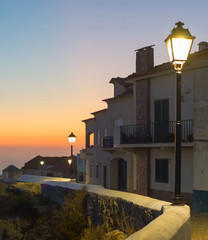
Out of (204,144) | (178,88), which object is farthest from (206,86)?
(178,88)

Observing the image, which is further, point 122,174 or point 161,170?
A: point 122,174

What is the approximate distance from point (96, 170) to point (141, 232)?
2984 centimetres

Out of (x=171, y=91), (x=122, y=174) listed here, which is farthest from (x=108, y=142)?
(x=171, y=91)

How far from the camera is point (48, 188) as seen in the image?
23.2 meters

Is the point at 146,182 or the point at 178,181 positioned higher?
the point at 178,181

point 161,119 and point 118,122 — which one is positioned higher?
point 118,122

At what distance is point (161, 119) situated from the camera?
20234mm

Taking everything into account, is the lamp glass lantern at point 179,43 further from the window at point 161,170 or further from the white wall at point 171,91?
the window at point 161,170

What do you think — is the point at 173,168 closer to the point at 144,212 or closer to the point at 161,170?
the point at 161,170

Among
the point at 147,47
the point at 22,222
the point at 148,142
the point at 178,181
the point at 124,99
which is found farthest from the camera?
the point at 124,99


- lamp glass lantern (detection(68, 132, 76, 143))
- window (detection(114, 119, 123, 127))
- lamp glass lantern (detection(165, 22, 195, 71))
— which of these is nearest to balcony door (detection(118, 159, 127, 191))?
window (detection(114, 119, 123, 127))

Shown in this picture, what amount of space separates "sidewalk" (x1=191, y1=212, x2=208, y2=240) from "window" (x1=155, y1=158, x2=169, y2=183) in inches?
245

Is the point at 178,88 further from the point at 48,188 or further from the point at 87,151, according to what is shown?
the point at 87,151

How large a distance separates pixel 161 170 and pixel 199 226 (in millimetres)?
9780
